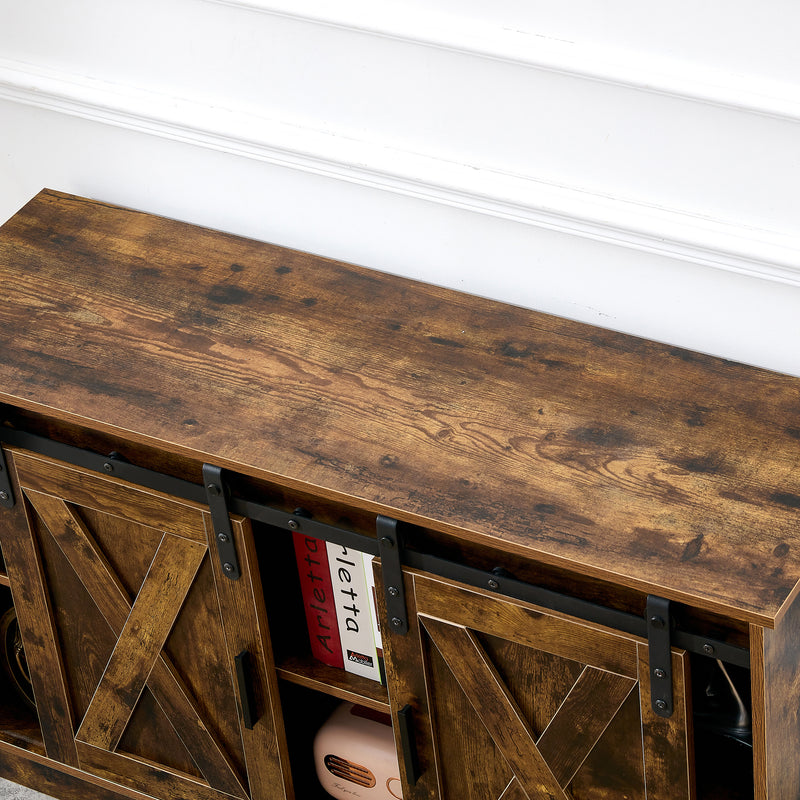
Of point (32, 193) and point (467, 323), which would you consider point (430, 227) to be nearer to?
point (467, 323)

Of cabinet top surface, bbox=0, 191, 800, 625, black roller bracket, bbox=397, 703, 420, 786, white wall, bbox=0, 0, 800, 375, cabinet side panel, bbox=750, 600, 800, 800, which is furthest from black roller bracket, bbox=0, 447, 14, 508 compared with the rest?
cabinet side panel, bbox=750, 600, 800, 800

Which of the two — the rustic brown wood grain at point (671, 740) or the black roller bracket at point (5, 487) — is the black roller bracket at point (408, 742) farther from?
the black roller bracket at point (5, 487)

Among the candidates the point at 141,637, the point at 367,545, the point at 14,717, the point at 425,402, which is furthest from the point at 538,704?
the point at 14,717

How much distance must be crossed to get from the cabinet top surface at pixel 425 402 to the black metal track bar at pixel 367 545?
3.1 inches

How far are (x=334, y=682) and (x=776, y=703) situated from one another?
2.19 feet

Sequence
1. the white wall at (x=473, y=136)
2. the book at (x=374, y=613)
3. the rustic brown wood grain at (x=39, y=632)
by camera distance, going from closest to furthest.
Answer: the white wall at (x=473, y=136), the book at (x=374, y=613), the rustic brown wood grain at (x=39, y=632)

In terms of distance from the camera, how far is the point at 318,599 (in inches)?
73.1

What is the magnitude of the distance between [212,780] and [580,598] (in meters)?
0.77

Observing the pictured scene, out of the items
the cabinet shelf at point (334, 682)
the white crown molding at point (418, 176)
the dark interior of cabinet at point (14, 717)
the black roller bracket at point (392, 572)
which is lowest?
the dark interior of cabinet at point (14, 717)

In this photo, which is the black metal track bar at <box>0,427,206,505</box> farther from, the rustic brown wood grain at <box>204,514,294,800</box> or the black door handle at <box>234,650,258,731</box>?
the black door handle at <box>234,650,258,731</box>

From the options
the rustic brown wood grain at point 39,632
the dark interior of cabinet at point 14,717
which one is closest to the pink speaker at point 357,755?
the rustic brown wood grain at point 39,632

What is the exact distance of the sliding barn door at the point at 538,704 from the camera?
152cm

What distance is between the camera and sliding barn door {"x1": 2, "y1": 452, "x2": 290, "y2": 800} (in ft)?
5.87

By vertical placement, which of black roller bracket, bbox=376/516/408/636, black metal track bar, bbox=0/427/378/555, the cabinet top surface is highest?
the cabinet top surface
